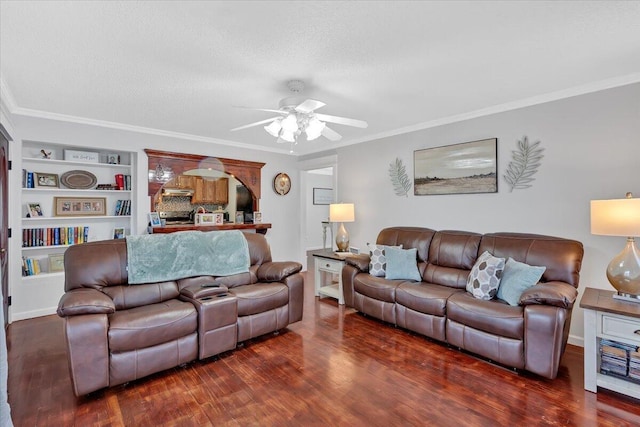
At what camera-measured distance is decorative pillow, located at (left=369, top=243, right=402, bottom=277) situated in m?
3.77

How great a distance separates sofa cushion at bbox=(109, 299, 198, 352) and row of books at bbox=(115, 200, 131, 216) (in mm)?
2431

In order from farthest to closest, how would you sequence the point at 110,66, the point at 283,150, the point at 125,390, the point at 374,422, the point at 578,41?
1. the point at 283,150
2. the point at 110,66
3. the point at 125,390
4. the point at 578,41
5. the point at 374,422

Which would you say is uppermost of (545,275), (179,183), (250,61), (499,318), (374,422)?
(250,61)

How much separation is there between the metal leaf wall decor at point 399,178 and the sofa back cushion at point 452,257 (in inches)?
36.6

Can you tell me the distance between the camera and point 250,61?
2408 mm

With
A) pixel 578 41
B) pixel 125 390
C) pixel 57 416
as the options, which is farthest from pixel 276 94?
pixel 57 416

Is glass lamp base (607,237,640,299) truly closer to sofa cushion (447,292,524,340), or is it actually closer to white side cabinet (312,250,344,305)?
sofa cushion (447,292,524,340)

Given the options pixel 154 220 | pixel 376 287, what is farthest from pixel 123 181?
pixel 376 287

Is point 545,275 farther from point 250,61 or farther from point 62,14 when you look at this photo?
point 62,14

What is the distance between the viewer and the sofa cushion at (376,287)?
11.3ft

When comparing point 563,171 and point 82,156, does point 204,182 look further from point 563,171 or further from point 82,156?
point 563,171

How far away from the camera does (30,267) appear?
392cm

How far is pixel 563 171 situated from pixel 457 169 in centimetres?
106

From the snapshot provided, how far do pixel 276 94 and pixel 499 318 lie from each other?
9.19 ft
